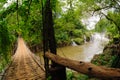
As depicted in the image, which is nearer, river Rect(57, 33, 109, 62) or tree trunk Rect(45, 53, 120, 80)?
tree trunk Rect(45, 53, 120, 80)

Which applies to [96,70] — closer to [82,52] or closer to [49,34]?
[49,34]

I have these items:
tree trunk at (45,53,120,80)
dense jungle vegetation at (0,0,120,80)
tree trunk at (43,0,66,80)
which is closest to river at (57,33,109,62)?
dense jungle vegetation at (0,0,120,80)

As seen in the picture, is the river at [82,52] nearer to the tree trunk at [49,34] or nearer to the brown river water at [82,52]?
the brown river water at [82,52]

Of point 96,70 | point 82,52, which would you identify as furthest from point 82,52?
point 96,70

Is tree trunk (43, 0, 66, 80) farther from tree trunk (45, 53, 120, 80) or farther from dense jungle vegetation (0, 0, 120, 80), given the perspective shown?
tree trunk (45, 53, 120, 80)

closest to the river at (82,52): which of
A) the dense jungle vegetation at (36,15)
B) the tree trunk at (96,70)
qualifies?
the dense jungle vegetation at (36,15)

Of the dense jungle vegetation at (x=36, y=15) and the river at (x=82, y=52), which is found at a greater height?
the dense jungle vegetation at (x=36, y=15)

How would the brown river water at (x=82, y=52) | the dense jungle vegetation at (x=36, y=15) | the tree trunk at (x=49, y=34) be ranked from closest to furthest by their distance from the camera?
1. the tree trunk at (x=49, y=34)
2. the dense jungle vegetation at (x=36, y=15)
3. the brown river water at (x=82, y=52)

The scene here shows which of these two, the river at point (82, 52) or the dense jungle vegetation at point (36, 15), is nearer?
the dense jungle vegetation at point (36, 15)

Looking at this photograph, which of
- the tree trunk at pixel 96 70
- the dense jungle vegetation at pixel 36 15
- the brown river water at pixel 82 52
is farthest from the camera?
the brown river water at pixel 82 52

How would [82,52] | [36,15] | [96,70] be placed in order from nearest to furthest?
1. [96,70]
2. [36,15]
3. [82,52]

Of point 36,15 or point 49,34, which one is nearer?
point 49,34

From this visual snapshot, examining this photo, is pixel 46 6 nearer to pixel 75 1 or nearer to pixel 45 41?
pixel 45 41

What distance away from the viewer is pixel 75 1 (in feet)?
35.7
